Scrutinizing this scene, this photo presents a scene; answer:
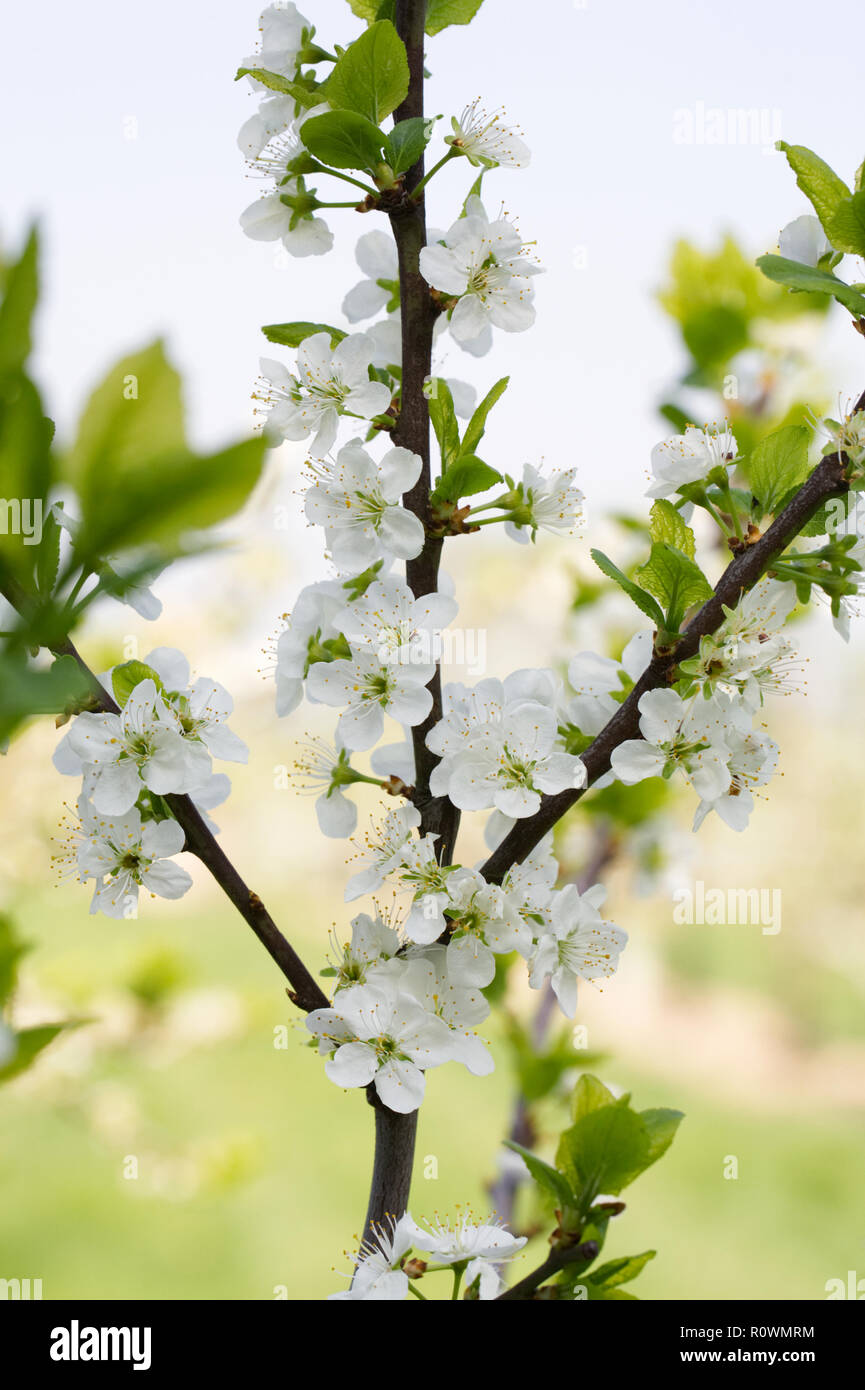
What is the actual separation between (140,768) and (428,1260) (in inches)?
9.8

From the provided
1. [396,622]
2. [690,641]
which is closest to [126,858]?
[396,622]

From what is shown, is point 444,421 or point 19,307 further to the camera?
point 444,421

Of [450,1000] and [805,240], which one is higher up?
[805,240]

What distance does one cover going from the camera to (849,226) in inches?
18.8

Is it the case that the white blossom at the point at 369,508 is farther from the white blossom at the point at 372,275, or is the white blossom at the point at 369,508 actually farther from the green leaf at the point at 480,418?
the white blossom at the point at 372,275

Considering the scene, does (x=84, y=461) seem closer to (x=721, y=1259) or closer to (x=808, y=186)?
(x=808, y=186)

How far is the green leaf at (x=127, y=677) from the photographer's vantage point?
47 centimetres

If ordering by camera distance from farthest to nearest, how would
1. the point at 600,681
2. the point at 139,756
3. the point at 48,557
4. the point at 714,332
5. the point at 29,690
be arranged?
the point at 714,332 → the point at 600,681 → the point at 139,756 → the point at 48,557 → the point at 29,690

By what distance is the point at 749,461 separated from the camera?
1.71 ft

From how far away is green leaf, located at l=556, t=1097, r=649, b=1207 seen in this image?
0.51m

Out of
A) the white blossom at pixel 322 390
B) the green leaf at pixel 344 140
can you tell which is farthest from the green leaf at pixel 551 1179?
the green leaf at pixel 344 140

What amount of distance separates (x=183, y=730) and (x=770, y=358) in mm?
986

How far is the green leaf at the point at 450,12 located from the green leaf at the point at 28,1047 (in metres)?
0.49

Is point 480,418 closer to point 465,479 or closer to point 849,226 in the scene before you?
point 465,479
